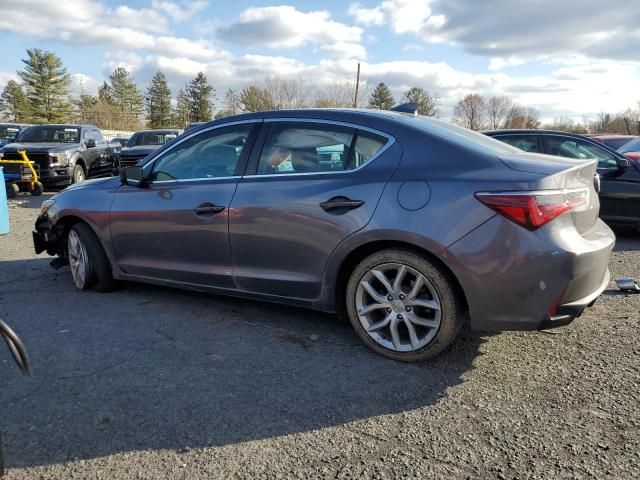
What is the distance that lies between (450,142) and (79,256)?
356 centimetres

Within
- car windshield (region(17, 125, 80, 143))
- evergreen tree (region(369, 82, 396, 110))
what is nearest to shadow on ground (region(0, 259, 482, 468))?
car windshield (region(17, 125, 80, 143))

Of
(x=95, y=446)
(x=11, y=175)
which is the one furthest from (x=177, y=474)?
(x=11, y=175)

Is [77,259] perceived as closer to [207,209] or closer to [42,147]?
[207,209]

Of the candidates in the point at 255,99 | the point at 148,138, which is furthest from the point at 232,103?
the point at 148,138

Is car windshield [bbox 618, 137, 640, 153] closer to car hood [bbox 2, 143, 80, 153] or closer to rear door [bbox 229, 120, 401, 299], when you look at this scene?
rear door [bbox 229, 120, 401, 299]

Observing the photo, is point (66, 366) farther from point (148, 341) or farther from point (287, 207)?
point (287, 207)

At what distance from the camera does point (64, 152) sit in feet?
44.0

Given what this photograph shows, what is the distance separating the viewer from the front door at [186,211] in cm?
397

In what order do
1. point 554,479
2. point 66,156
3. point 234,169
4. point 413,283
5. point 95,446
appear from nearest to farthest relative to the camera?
point 554,479 < point 95,446 < point 413,283 < point 234,169 < point 66,156

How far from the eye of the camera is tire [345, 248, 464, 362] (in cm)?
316

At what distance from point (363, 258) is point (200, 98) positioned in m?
76.1

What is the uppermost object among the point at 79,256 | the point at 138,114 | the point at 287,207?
the point at 138,114

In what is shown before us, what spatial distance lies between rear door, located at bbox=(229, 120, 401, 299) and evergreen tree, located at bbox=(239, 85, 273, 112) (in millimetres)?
35187

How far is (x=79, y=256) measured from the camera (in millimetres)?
4891
